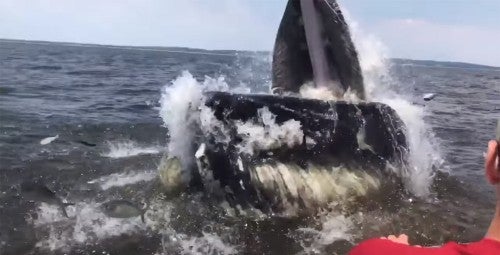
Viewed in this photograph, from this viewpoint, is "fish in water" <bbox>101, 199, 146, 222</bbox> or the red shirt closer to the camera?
the red shirt

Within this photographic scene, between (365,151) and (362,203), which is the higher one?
(365,151)

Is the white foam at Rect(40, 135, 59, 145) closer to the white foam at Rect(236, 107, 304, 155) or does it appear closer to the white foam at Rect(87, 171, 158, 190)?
the white foam at Rect(87, 171, 158, 190)

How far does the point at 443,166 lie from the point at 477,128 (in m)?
6.15

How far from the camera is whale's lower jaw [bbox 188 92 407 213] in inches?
199

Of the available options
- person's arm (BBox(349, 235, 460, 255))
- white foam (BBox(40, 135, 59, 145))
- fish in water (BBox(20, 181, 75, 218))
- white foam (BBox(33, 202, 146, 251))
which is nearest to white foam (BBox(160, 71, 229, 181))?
white foam (BBox(33, 202, 146, 251))

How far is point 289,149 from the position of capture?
16.8ft

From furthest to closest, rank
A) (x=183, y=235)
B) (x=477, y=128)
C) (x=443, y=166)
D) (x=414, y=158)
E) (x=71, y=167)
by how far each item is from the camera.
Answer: (x=477, y=128) → (x=443, y=166) → (x=71, y=167) → (x=414, y=158) → (x=183, y=235)

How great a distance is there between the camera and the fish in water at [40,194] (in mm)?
5836

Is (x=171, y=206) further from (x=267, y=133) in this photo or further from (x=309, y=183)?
(x=309, y=183)

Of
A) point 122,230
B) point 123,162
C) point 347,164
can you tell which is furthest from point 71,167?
point 347,164

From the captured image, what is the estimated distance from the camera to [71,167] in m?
7.64

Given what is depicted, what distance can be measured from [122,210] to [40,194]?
3.79 feet

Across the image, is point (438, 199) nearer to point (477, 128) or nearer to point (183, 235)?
point (183, 235)

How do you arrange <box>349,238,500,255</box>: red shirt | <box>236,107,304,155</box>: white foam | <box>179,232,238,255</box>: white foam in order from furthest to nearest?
<box>236,107,304,155</box>: white foam, <box>179,232,238,255</box>: white foam, <box>349,238,500,255</box>: red shirt
